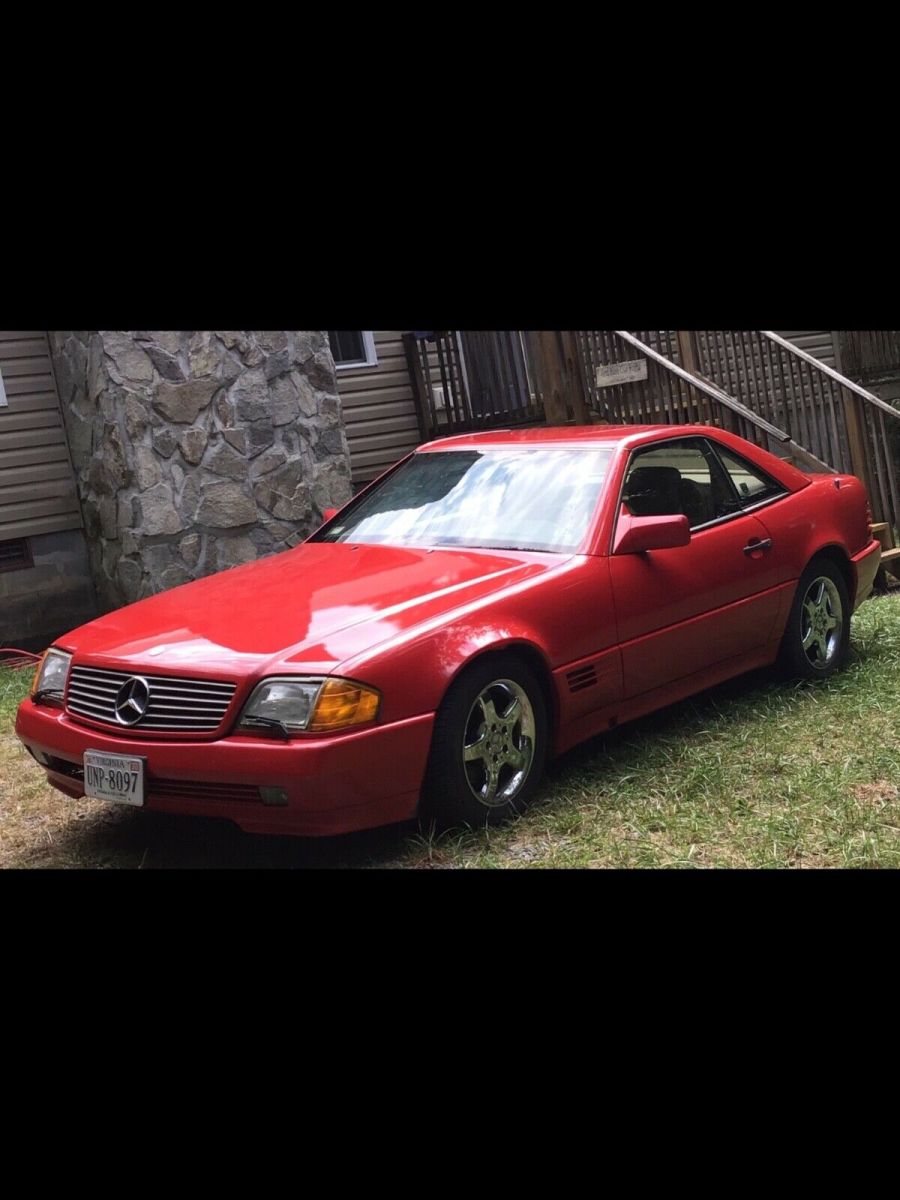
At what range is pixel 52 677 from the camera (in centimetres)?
516

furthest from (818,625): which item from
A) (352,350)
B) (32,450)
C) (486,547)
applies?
(352,350)

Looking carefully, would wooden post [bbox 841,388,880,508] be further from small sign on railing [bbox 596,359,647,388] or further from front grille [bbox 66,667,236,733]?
front grille [bbox 66,667,236,733]

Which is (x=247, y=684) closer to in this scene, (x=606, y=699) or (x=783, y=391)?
(x=606, y=699)

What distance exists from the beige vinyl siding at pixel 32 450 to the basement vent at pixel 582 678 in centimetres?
686

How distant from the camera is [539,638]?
5090mm

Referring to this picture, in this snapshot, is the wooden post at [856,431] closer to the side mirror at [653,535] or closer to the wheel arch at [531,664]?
the side mirror at [653,535]

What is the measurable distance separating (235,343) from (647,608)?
5428mm

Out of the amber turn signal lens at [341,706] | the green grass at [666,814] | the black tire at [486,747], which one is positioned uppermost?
the amber turn signal lens at [341,706]

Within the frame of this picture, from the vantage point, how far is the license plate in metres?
4.60

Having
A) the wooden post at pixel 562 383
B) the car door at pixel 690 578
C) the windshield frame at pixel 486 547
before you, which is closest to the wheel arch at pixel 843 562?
the car door at pixel 690 578

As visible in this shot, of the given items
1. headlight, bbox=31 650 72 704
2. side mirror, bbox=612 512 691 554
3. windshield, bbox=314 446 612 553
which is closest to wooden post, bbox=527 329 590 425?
windshield, bbox=314 446 612 553

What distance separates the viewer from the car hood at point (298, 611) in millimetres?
4629

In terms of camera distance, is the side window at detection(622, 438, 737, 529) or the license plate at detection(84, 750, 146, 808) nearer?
the license plate at detection(84, 750, 146, 808)
